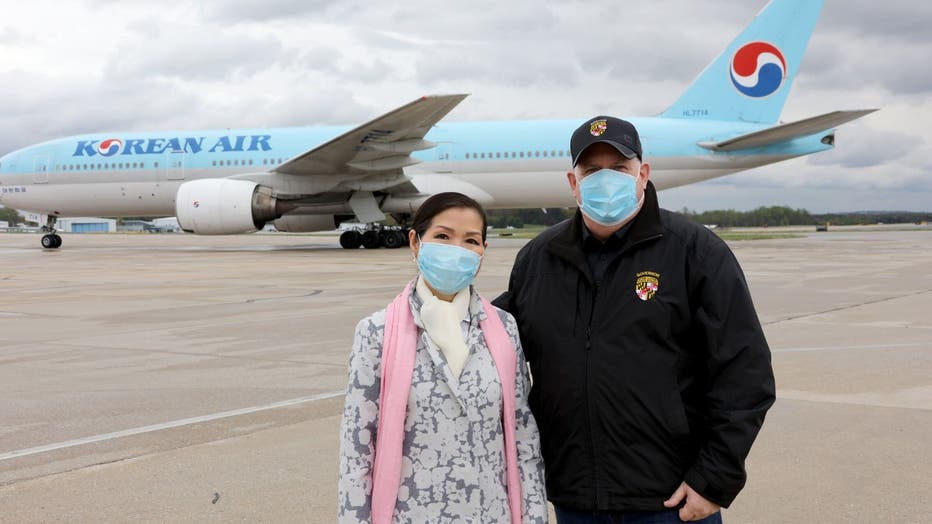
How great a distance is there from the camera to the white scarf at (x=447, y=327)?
7.02 feet

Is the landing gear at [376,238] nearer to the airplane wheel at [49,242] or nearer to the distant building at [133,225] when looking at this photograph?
the airplane wheel at [49,242]

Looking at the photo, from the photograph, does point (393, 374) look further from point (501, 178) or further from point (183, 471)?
point (501, 178)

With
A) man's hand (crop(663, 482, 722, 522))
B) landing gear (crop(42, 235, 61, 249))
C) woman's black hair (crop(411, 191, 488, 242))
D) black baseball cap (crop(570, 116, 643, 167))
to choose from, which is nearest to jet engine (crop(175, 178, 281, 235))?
landing gear (crop(42, 235, 61, 249))

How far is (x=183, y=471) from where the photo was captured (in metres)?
3.83

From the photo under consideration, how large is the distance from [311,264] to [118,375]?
12.5 meters

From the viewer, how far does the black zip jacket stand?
2139mm

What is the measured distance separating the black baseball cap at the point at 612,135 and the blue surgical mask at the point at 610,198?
0.23ft

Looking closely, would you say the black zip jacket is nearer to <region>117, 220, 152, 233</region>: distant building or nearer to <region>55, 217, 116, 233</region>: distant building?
<region>55, 217, 116, 233</region>: distant building

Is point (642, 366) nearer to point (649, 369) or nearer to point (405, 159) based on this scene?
point (649, 369)

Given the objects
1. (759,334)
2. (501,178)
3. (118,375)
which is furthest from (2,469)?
(501,178)

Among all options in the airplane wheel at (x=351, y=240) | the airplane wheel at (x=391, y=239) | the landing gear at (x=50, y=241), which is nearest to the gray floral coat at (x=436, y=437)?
the airplane wheel at (x=391, y=239)

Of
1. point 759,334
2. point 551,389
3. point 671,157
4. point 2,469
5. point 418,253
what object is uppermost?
point 671,157

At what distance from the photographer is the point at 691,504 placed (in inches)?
82.7

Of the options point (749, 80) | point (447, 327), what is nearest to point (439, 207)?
point (447, 327)
